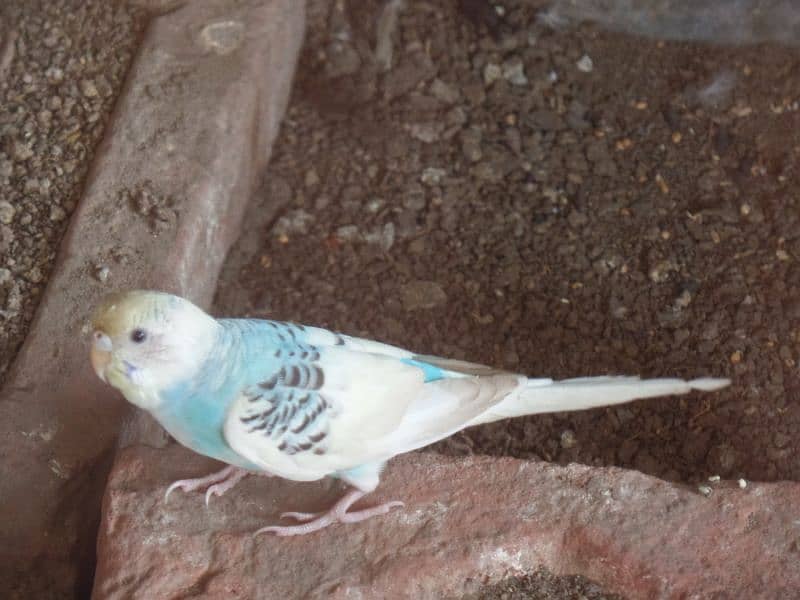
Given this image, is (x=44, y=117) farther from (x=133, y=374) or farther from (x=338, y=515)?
(x=338, y=515)

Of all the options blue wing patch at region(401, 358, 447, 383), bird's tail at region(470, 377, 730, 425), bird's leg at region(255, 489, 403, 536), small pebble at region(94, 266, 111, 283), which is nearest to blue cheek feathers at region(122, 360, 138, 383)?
bird's leg at region(255, 489, 403, 536)

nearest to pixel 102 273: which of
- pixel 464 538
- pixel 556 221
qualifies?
pixel 464 538

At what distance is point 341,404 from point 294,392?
13 cm

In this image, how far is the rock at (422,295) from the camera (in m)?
3.74

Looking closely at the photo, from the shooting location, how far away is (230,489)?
274 centimetres

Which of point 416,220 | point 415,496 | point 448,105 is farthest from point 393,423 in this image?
point 448,105

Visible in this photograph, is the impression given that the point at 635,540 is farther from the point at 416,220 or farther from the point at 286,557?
the point at 416,220

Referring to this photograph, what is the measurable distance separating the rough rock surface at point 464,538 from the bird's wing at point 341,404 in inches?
8.9

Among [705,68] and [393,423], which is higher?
[393,423]

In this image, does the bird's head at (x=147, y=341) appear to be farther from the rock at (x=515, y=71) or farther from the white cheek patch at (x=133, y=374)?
the rock at (x=515, y=71)

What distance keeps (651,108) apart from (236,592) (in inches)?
115

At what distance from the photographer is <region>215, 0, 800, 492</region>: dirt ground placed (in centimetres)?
347

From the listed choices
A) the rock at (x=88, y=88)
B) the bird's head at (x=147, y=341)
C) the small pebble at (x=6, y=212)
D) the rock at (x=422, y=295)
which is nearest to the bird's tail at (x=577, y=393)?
the bird's head at (x=147, y=341)

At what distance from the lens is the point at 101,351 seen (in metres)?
2.28
